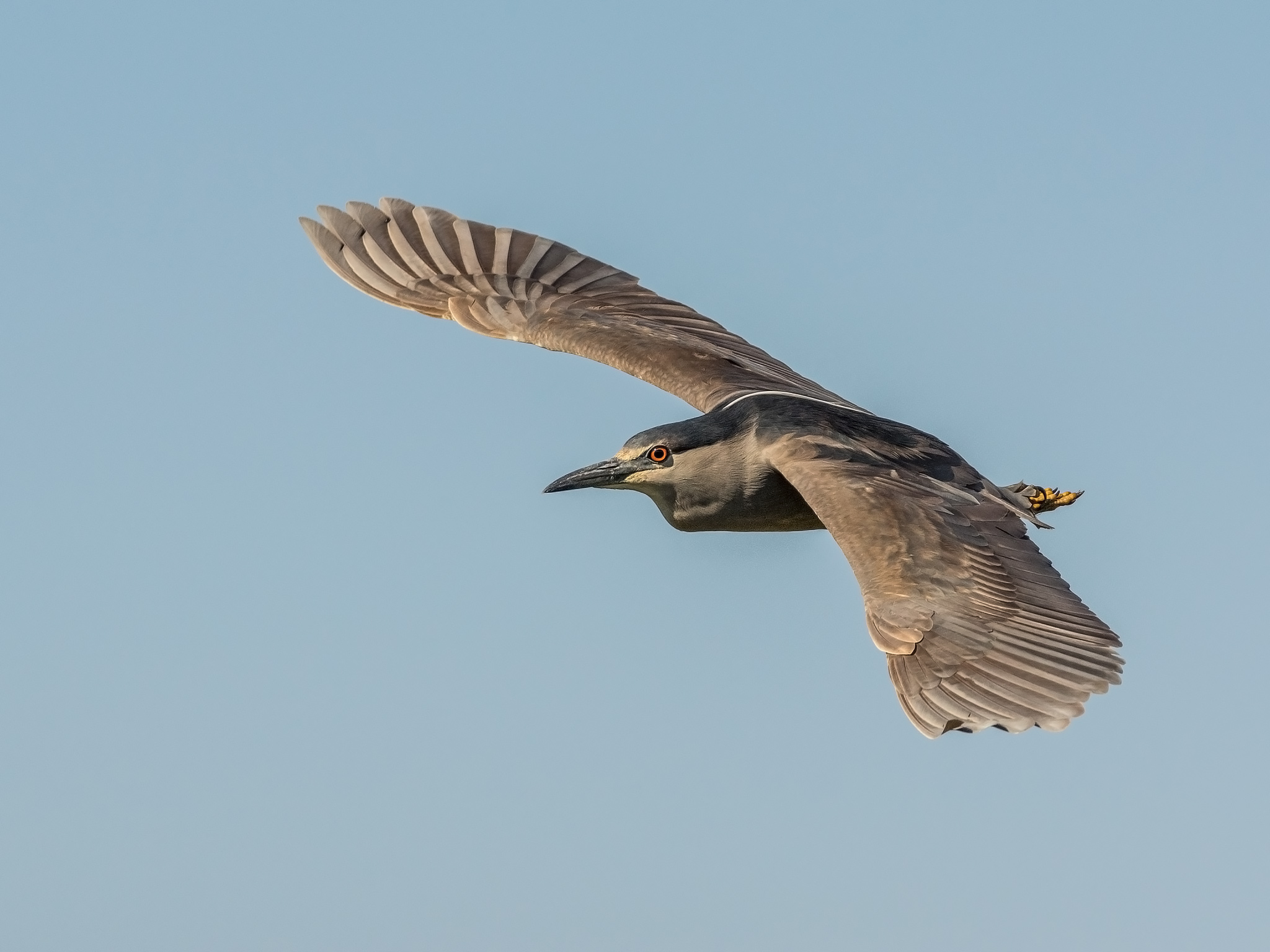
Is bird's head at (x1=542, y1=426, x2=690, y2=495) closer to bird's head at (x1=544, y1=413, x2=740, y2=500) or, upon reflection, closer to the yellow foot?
bird's head at (x1=544, y1=413, x2=740, y2=500)

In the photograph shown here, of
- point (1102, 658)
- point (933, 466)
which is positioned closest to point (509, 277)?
point (933, 466)

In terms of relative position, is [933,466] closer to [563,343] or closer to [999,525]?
[999,525]

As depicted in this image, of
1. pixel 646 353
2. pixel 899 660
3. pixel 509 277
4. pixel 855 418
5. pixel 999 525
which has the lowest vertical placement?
pixel 899 660

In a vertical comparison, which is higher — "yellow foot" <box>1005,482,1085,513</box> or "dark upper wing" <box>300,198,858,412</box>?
"dark upper wing" <box>300,198,858,412</box>

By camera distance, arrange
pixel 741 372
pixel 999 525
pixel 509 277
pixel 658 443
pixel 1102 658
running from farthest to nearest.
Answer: pixel 509 277
pixel 741 372
pixel 658 443
pixel 999 525
pixel 1102 658

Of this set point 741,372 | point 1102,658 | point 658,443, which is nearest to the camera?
point 1102,658

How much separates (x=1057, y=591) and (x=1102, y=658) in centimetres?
83

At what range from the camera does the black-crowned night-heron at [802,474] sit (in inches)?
451

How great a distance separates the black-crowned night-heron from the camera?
11445 mm

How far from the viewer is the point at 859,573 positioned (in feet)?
39.9

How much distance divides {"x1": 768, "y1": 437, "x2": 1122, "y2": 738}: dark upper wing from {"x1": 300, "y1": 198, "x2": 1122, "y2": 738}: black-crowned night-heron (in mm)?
13

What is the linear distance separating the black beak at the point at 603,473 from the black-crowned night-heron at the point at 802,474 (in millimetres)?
14

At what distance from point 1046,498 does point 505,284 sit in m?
5.82

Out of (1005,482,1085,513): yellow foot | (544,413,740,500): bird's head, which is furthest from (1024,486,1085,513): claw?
(544,413,740,500): bird's head
